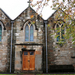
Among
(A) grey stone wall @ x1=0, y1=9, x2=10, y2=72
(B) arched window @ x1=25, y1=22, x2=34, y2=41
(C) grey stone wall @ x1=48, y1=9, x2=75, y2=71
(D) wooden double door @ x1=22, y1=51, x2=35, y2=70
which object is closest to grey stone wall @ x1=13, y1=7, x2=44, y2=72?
(B) arched window @ x1=25, y1=22, x2=34, y2=41

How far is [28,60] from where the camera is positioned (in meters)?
16.9

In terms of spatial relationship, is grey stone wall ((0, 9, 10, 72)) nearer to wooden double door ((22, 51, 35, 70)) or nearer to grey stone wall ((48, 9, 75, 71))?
wooden double door ((22, 51, 35, 70))

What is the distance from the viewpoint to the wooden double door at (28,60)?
16.8m

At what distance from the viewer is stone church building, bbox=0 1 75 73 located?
16.7 metres

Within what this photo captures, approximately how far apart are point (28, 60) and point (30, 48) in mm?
1422

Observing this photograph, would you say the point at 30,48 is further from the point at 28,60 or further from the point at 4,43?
the point at 4,43

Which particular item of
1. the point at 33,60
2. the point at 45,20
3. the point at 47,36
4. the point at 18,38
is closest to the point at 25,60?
the point at 33,60

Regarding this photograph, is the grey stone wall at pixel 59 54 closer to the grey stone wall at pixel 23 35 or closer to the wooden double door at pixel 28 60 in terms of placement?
the grey stone wall at pixel 23 35

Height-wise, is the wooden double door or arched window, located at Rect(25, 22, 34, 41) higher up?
arched window, located at Rect(25, 22, 34, 41)

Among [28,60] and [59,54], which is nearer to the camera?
[28,60]

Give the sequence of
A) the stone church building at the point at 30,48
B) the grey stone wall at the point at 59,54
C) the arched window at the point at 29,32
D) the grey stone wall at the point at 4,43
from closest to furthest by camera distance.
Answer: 1. the stone church building at the point at 30,48
2. the grey stone wall at the point at 4,43
3. the grey stone wall at the point at 59,54
4. the arched window at the point at 29,32

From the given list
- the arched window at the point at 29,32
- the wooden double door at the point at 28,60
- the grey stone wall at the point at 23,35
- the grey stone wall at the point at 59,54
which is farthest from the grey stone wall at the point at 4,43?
the grey stone wall at the point at 59,54

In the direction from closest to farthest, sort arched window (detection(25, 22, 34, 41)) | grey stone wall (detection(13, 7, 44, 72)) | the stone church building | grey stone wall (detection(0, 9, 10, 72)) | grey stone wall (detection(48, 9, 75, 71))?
1. grey stone wall (detection(13, 7, 44, 72))
2. the stone church building
3. grey stone wall (detection(0, 9, 10, 72))
4. grey stone wall (detection(48, 9, 75, 71))
5. arched window (detection(25, 22, 34, 41))

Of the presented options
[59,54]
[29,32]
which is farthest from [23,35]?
[59,54]
